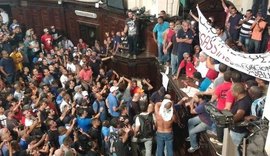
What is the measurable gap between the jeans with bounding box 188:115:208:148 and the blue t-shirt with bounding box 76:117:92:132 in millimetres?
2186

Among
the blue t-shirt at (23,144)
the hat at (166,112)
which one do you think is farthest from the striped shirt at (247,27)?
the blue t-shirt at (23,144)

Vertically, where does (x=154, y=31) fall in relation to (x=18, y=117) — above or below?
above

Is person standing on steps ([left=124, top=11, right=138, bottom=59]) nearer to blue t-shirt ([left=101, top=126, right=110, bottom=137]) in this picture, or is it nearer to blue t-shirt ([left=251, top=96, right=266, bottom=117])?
blue t-shirt ([left=101, top=126, right=110, bottom=137])

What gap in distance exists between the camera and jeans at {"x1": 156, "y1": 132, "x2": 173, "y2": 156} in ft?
21.7

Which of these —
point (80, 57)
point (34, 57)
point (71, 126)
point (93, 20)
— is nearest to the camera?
point (71, 126)

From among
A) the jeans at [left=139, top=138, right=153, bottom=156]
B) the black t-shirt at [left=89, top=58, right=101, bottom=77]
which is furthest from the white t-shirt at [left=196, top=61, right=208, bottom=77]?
the black t-shirt at [left=89, top=58, right=101, bottom=77]

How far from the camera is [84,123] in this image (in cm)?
746

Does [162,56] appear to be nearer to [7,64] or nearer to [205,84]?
[205,84]

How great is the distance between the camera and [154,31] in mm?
9789

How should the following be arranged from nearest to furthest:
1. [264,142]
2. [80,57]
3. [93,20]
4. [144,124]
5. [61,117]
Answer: [264,142] < [144,124] < [61,117] < [80,57] < [93,20]

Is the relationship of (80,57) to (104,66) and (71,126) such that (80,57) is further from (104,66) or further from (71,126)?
(71,126)

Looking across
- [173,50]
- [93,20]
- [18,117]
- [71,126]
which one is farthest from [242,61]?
[93,20]

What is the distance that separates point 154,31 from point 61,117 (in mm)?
3645

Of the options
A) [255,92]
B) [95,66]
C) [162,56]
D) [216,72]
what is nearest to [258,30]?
[216,72]
